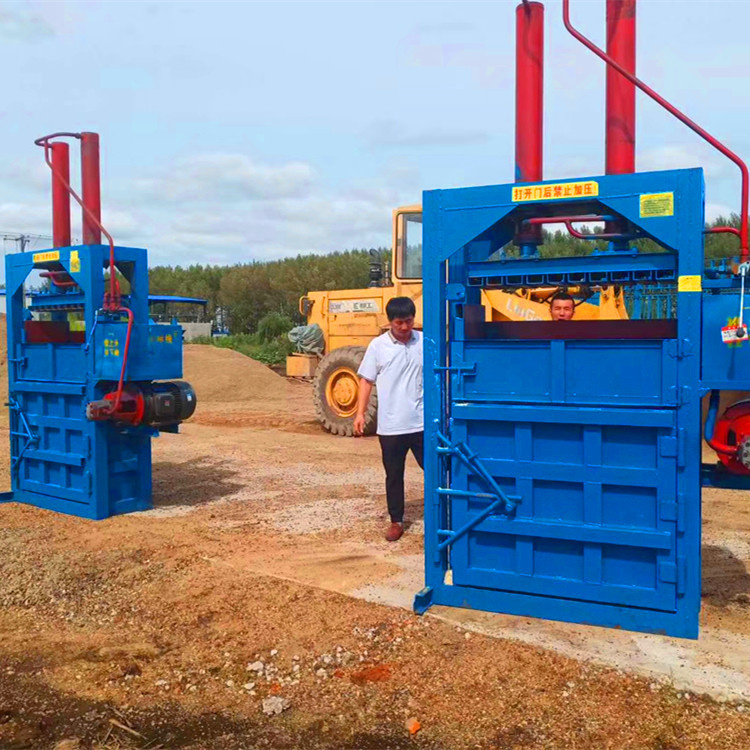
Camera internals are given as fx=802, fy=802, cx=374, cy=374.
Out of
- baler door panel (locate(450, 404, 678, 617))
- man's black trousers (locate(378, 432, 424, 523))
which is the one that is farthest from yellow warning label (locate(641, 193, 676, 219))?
man's black trousers (locate(378, 432, 424, 523))

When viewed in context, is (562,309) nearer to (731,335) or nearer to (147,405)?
(731,335)

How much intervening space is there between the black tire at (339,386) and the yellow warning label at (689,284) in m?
8.61

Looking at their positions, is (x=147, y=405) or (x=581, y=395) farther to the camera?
(x=147, y=405)

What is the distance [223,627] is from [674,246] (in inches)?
123

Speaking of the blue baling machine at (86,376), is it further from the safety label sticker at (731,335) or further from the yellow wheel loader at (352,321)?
the yellow wheel loader at (352,321)

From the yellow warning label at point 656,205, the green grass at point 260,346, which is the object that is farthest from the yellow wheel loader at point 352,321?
the green grass at point 260,346

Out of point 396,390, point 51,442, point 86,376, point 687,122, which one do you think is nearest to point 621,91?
point 687,122

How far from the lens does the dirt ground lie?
334 centimetres

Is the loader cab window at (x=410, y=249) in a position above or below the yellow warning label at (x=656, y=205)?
above

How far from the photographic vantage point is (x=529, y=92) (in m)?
4.34

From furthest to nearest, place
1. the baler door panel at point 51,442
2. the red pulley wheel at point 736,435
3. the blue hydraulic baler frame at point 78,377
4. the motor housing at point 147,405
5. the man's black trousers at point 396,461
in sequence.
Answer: the baler door panel at point 51,442, the blue hydraulic baler frame at point 78,377, the motor housing at point 147,405, the man's black trousers at point 396,461, the red pulley wheel at point 736,435

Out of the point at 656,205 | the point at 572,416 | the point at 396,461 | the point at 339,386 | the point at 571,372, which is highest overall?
the point at 656,205

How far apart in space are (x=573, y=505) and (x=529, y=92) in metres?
2.23

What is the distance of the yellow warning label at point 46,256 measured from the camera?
7084mm
